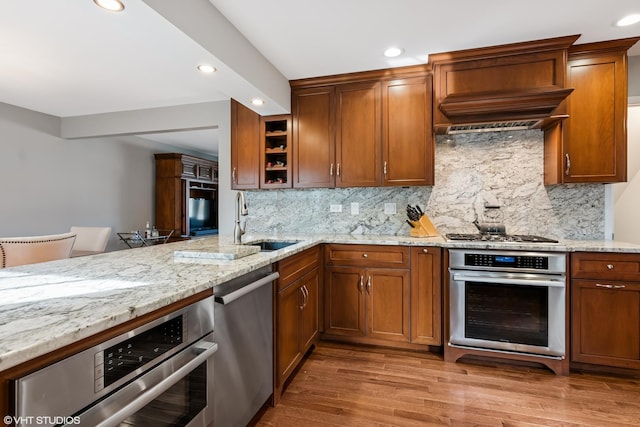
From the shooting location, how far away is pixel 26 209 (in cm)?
409

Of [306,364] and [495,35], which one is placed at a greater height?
[495,35]

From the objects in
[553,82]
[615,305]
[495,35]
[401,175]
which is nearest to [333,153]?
[401,175]

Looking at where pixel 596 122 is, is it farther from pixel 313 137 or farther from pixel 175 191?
pixel 175 191

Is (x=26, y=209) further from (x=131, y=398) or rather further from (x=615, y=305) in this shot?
(x=615, y=305)

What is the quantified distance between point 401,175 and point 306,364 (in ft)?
5.90

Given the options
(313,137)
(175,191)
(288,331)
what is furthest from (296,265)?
(175,191)

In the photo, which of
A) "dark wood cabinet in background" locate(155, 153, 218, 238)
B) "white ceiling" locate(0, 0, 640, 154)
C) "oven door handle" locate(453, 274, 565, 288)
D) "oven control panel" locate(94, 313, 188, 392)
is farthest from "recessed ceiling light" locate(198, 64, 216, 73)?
"dark wood cabinet in background" locate(155, 153, 218, 238)

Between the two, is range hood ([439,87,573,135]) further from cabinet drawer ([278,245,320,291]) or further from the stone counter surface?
the stone counter surface

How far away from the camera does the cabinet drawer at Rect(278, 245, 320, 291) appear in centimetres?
201

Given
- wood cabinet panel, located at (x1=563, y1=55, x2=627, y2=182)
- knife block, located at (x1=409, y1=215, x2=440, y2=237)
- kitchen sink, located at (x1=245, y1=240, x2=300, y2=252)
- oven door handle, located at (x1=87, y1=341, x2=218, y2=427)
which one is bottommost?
oven door handle, located at (x1=87, y1=341, x2=218, y2=427)

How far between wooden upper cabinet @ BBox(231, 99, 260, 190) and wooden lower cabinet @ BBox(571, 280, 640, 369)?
2885 millimetres

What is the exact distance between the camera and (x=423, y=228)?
2.90 m

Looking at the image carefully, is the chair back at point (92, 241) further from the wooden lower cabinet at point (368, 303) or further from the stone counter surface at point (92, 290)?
the wooden lower cabinet at point (368, 303)

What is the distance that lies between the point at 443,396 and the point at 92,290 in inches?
80.6
